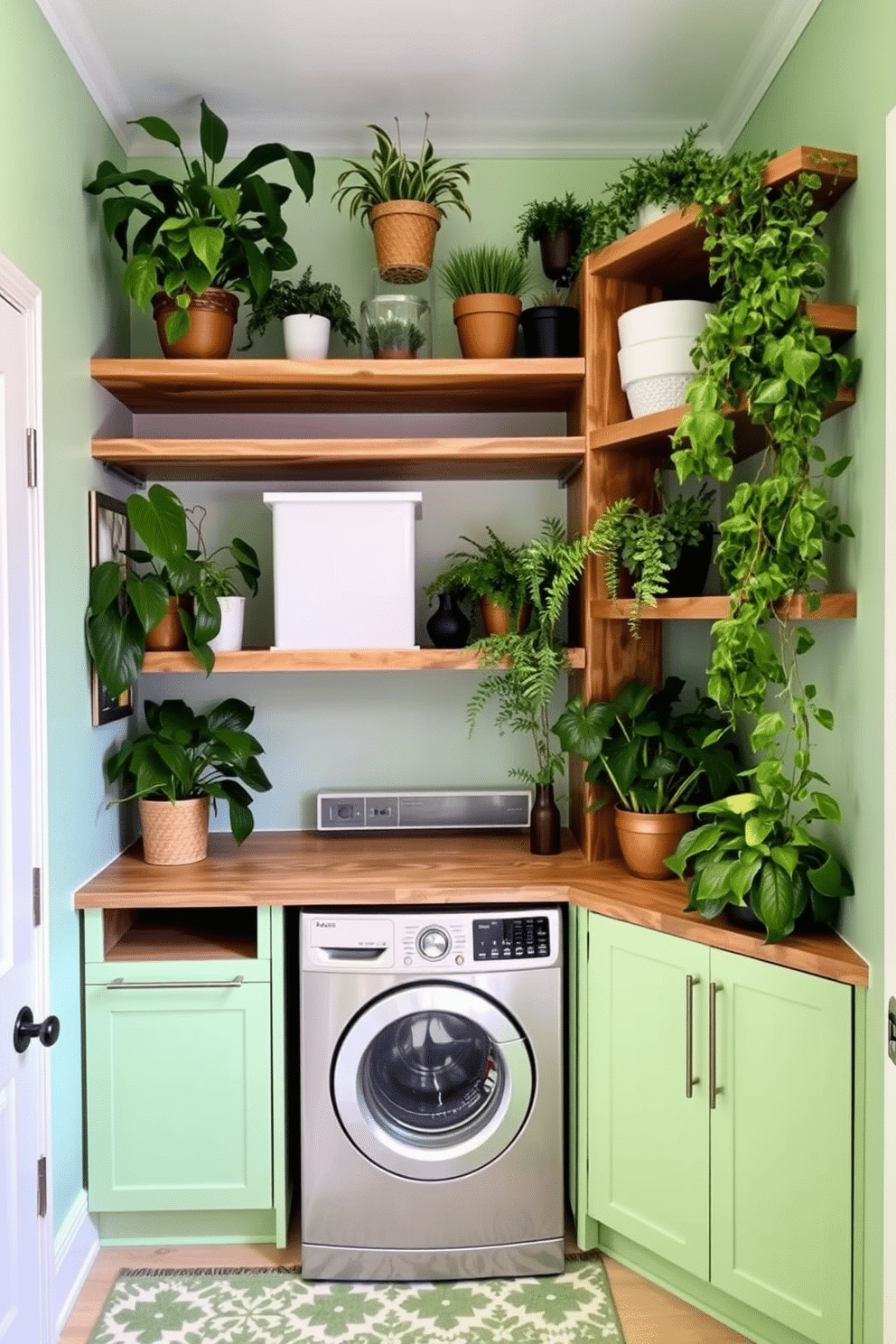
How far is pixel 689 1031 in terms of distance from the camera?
7.09 ft

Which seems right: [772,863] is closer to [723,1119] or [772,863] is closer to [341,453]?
[723,1119]

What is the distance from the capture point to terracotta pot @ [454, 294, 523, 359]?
2.62m

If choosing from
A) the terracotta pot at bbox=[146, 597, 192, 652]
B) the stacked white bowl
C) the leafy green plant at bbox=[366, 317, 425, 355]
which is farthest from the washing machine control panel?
the leafy green plant at bbox=[366, 317, 425, 355]

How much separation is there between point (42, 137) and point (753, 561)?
1663 mm

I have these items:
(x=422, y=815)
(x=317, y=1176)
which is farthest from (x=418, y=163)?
(x=317, y=1176)

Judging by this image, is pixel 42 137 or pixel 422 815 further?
pixel 422 815

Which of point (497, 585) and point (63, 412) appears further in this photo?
point (497, 585)

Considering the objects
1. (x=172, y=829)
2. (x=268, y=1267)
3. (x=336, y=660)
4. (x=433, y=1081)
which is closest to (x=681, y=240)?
(x=336, y=660)

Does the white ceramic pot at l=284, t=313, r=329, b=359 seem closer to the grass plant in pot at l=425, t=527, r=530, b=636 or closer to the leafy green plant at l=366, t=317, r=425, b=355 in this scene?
the leafy green plant at l=366, t=317, r=425, b=355

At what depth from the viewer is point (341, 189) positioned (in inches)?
113

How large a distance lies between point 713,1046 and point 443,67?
2.31 metres

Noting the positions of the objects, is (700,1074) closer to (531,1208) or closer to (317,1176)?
(531,1208)

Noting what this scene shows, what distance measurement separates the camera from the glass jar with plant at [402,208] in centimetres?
262

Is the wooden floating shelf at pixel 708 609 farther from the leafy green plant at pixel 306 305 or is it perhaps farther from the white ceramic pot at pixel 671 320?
the leafy green plant at pixel 306 305
